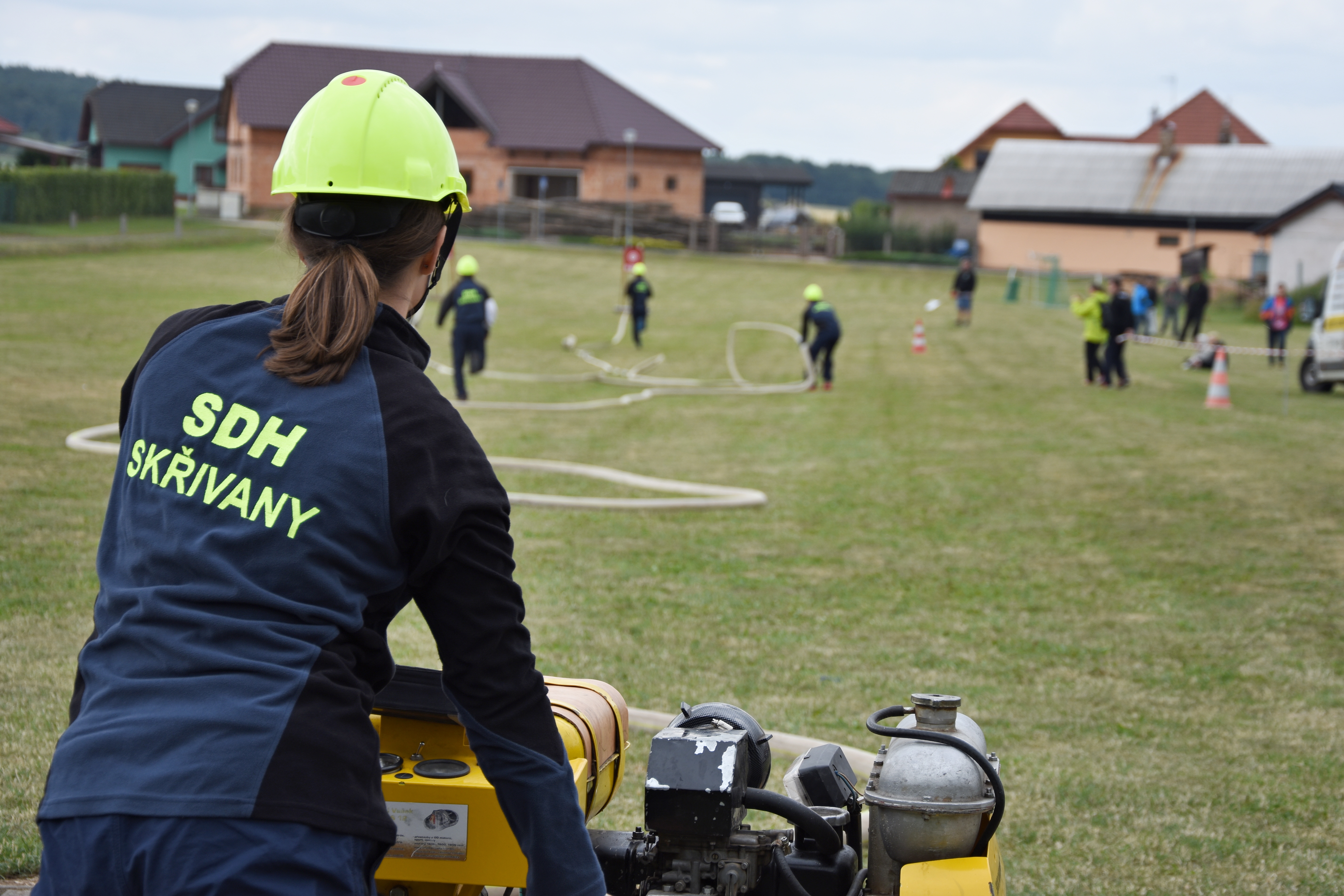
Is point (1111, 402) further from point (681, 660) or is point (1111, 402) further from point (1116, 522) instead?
point (681, 660)

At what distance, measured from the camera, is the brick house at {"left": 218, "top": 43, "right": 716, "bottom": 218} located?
180 ft


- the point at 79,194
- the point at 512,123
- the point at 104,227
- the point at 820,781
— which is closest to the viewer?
the point at 820,781

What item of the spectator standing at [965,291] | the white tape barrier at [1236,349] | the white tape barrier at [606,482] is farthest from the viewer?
the spectator standing at [965,291]

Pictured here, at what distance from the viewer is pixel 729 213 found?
223 ft

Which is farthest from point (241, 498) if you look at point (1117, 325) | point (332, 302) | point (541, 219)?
point (541, 219)

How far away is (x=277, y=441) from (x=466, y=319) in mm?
15601

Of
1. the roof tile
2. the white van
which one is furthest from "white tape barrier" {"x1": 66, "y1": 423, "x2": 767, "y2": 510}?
the roof tile

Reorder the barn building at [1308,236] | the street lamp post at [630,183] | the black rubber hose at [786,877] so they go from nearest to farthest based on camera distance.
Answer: the black rubber hose at [786,877], the barn building at [1308,236], the street lamp post at [630,183]

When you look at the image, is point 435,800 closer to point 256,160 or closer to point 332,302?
point 332,302

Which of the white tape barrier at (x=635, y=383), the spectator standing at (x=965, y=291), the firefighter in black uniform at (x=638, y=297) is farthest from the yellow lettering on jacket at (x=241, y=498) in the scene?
the spectator standing at (x=965, y=291)

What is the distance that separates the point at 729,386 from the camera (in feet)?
64.6

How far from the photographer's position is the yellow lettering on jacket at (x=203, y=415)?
1630 millimetres

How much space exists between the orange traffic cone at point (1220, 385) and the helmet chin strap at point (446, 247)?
1837cm

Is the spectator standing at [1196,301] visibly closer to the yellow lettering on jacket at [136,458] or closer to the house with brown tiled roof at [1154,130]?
the yellow lettering on jacket at [136,458]
